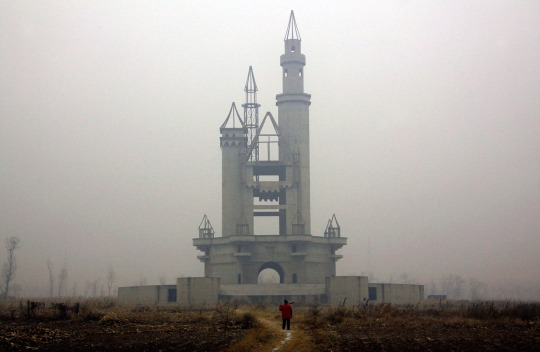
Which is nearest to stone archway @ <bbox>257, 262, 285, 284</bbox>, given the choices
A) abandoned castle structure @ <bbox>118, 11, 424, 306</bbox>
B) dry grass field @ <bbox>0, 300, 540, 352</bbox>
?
abandoned castle structure @ <bbox>118, 11, 424, 306</bbox>

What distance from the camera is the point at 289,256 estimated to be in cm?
9881

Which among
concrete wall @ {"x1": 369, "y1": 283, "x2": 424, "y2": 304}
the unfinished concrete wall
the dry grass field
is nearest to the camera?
the dry grass field

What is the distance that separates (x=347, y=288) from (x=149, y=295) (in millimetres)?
22545

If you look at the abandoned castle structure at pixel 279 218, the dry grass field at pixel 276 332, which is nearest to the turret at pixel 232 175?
the abandoned castle structure at pixel 279 218

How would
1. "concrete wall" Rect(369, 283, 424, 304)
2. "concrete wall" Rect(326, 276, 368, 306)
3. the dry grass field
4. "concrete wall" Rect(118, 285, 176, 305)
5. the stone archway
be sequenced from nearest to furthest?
the dry grass field, "concrete wall" Rect(326, 276, 368, 306), "concrete wall" Rect(118, 285, 176, 305), "concrete wall" Rect(369, 283, 424, 304), the stone archway

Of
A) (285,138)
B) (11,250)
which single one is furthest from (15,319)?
(11,250)

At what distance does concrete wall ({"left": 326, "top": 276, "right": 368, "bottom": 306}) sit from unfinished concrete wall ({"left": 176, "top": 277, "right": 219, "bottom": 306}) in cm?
1292

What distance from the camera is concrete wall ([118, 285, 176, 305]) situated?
302 ft

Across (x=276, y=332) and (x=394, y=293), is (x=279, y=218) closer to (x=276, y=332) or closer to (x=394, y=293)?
(x=394, y=293)

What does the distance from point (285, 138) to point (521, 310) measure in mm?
59414

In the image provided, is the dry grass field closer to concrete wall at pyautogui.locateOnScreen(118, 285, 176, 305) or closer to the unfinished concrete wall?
the unfinished concrete wall

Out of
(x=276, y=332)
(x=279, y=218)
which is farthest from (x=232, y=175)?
(x=276, y=332)

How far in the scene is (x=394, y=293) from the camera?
310ft

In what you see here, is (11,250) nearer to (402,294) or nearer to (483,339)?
(402,294)
